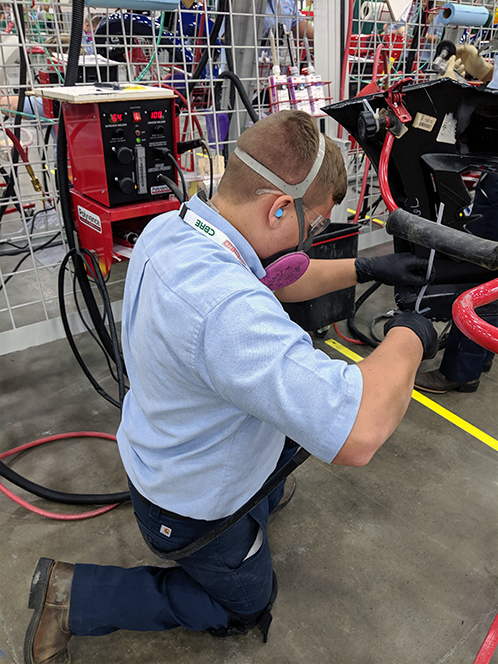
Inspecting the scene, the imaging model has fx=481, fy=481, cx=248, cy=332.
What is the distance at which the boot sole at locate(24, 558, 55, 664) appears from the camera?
1.28 metres

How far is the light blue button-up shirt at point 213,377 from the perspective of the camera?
2.78 feet

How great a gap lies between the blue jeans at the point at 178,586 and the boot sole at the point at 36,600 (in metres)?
0.08

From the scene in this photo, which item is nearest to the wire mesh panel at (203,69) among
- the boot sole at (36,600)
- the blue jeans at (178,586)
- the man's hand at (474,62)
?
the man's hand at (474,62)

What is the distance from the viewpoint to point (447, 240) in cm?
96

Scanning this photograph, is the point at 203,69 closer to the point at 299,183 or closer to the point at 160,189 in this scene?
the point at 160,189

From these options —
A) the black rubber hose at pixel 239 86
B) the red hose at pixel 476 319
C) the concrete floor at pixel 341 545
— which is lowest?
the concrete floor at pixel 341 545

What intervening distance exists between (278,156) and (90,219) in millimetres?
1113

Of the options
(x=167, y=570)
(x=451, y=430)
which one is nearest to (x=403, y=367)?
(x=167, y=570)

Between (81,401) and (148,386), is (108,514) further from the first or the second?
(148,386)

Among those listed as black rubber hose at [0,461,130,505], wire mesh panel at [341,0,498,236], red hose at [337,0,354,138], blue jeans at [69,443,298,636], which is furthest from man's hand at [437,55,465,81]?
black rubber hose at [0,461,130,505]

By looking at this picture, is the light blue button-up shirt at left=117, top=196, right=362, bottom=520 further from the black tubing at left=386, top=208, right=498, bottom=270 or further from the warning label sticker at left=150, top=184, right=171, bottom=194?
the warning label sticker at left=150, top=184, right=171, bottom=194

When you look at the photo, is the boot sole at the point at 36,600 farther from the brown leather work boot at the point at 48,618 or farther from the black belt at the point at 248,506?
the black belt at the point at 248,506

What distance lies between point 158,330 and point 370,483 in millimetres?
1357

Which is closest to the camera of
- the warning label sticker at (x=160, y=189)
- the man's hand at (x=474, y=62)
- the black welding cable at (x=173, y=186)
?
the black welding cable at (x=173, y=186)
